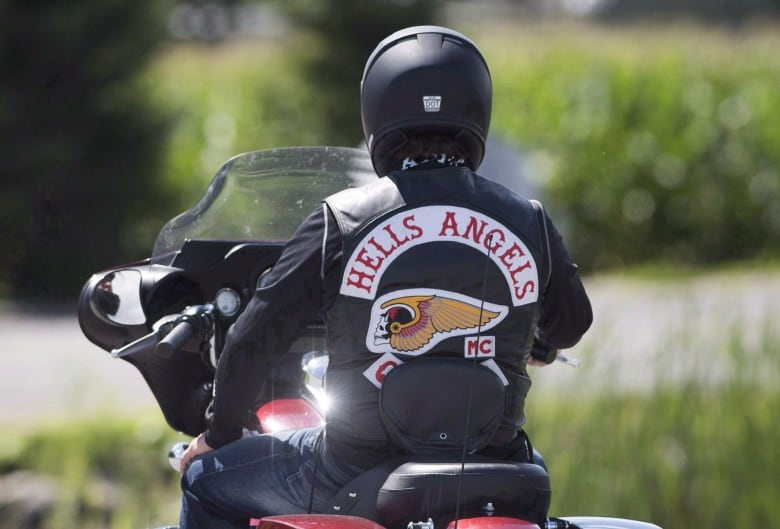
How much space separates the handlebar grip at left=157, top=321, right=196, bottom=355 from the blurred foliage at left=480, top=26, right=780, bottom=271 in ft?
34.6

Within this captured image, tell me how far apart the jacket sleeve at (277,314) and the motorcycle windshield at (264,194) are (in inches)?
19.8

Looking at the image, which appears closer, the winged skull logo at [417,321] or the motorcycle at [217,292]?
the winged skull logo at [417,321]

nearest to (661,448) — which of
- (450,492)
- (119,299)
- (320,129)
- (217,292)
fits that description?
(217,292)

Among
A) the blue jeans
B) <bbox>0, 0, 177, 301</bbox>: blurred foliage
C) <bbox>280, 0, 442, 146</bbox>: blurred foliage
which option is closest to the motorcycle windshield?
the blue jeans

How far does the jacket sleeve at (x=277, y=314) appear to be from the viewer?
2807mm

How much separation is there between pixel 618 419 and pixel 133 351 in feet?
9.97

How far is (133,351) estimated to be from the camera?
3086 mm

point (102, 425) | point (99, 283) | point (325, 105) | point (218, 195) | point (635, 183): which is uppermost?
point (325, 105)

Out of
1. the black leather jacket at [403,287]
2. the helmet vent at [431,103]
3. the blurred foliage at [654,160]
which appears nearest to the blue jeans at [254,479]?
the black leather jacket at [403,287]

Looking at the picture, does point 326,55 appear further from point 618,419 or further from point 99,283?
point 99,283

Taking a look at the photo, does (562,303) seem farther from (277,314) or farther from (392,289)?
(277,314)

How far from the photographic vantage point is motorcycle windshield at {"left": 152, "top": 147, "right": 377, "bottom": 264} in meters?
3.39

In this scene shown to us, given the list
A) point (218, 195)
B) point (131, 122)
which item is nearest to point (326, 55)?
point (131, 122)

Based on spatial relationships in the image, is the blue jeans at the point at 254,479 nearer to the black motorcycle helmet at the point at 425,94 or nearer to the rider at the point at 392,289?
the rider at the point at 392,289
